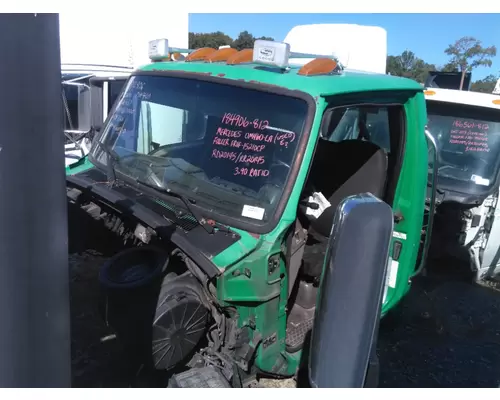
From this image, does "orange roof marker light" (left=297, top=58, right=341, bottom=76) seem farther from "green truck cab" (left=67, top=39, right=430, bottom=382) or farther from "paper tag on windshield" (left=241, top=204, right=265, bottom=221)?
"paper tag on windshield" (left=241, top=204, right=265, bottom=221)

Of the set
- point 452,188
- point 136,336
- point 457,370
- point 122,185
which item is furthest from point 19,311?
point 452,188

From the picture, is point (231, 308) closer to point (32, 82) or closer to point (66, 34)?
point (32, 82)

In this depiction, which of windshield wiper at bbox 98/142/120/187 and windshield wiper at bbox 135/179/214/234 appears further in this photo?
windshield wiper at bbox 98/142/120/187

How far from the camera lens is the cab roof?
2.74m

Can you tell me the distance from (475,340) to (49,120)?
4539mm

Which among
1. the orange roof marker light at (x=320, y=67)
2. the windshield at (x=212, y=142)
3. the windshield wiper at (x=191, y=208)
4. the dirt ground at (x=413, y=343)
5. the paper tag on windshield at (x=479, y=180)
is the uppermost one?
the orange roof marker light at (x=320, y=67)

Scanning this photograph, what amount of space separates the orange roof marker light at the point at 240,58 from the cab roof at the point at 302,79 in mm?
38

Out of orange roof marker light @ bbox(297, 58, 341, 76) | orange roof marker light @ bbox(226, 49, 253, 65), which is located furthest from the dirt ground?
orange roof marker light @ bbox(297, 58, 341, 76)

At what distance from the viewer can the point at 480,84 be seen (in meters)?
16.8

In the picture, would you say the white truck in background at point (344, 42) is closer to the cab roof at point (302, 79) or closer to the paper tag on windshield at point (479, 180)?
the paper tag on windshield at point (479, 180)

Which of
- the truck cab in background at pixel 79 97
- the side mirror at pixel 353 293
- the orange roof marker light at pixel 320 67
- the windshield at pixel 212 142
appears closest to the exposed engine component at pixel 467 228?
the orange roof marker light at pixel 320 67

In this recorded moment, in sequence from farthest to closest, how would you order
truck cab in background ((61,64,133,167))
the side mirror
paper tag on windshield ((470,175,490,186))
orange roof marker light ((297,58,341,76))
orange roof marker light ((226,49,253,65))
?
1. truck cab in background ((61,64,133,167))
2. paper tag on windshield ((470,175,490,186))
3. orange roof marker light ((226,49,253,65))
4. orange roof marker light ((297,58,341,76))
5. the side mirror

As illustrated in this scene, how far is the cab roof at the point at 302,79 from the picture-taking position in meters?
2.74

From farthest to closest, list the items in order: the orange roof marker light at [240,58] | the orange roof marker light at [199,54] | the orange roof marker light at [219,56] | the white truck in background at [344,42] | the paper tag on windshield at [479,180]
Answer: the white truck in background at [344,42] < the paper tag on windshield at [479,180] < the orange roof marker light at [199,54] < the orange roof marker light at [219,56] < the orange roof marker light at [240,58]
